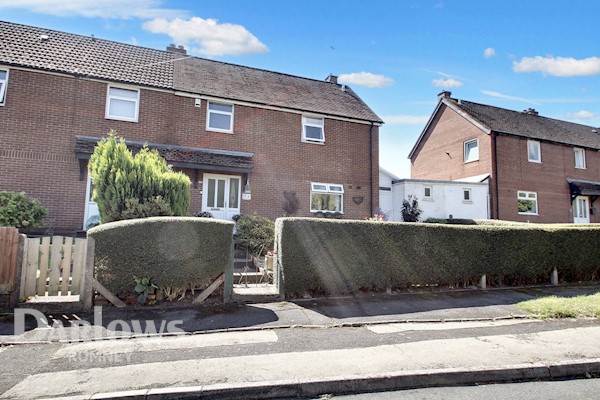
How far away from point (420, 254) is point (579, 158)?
21.4 m

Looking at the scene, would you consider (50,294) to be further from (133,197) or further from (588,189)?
(588,189)

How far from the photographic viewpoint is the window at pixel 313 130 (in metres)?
14.2

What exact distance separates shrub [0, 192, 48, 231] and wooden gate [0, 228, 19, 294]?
379cm

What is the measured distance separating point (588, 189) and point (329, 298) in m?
21.8

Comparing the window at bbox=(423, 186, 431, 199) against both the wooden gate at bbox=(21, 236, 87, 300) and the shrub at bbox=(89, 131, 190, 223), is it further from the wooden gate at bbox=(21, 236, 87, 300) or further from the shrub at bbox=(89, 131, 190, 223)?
the wooden gate at bbox=(21, 236, 87, 300)

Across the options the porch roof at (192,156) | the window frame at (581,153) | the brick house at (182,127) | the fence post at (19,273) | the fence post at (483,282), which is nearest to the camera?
the fence post at (19,273)

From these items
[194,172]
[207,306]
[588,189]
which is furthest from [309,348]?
[588,189]

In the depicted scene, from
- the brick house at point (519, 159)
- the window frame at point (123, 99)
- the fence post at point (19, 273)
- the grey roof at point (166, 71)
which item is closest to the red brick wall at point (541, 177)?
the brick house at point (519, 159)

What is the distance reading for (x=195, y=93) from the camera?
41.9ft

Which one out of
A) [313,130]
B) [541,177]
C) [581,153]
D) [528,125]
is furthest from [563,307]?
[581,153]

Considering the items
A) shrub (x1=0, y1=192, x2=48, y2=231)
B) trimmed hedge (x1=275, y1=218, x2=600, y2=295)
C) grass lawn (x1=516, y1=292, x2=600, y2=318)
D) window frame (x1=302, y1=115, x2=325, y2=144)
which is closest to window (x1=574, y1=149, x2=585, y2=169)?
trimmed hedge (x1=275, y1=218, x2=600, y2=295)

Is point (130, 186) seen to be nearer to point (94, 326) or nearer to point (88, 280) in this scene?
point (88, 280)

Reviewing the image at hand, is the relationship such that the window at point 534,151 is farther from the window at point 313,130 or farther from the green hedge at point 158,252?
the green hedge at point 158,252

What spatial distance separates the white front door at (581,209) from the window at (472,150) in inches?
282
